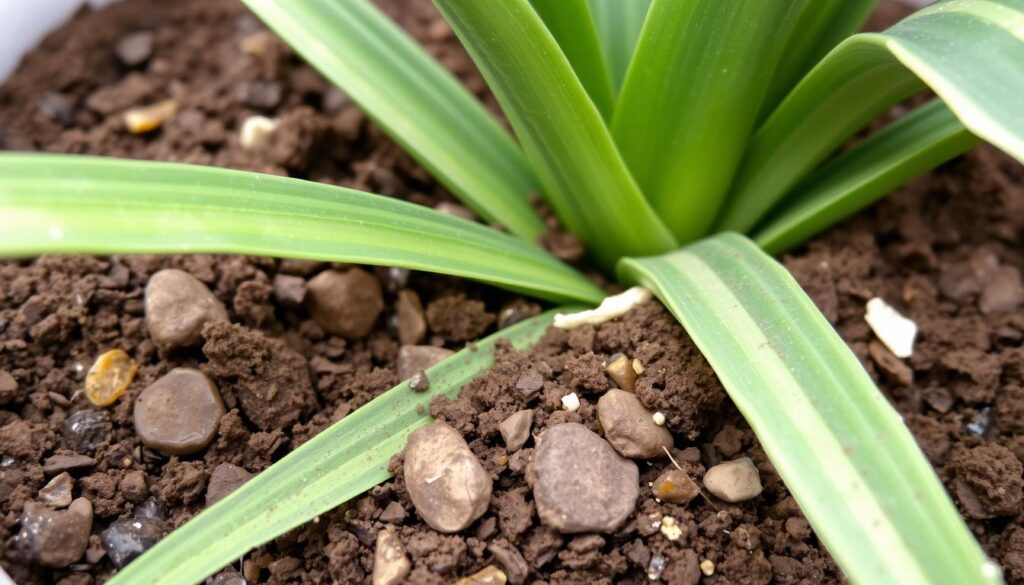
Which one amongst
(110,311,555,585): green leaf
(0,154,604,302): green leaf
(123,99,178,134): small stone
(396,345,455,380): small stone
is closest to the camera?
(0,154,604,302): green leaf

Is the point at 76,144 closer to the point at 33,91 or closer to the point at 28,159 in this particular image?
the point at 33,91

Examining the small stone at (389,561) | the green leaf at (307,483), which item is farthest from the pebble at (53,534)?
the small stone at (389,561)

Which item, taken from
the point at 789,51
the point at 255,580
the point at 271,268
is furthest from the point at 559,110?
the point at 255,580

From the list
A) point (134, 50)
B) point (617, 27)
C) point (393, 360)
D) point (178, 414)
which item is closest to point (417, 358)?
point (393, 360)

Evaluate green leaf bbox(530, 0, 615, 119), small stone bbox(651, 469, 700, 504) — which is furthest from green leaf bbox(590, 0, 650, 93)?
small stone bbox(651, 469, 700, 504)

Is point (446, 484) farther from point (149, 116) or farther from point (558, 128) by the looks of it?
point (149, 116)

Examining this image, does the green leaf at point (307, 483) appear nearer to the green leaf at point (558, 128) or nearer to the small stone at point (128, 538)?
the small stone at point (128, 538)

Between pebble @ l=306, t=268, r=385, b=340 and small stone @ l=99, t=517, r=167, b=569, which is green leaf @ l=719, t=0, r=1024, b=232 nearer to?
pebble @ l=306, t=268, r=385, b=340
